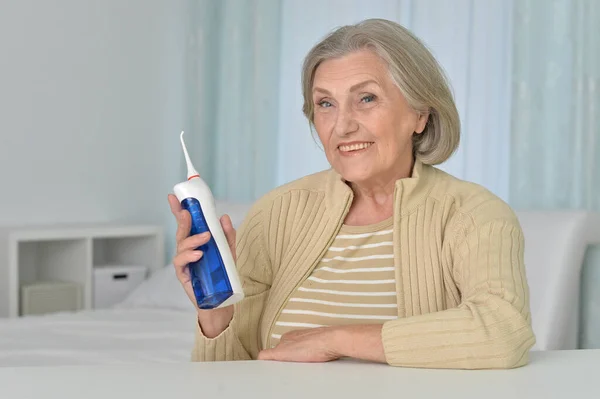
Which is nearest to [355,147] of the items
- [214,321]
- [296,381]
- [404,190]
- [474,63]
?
[404,190]

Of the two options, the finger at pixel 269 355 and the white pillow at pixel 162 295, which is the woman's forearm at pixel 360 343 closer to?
the finger at pixel 269 355

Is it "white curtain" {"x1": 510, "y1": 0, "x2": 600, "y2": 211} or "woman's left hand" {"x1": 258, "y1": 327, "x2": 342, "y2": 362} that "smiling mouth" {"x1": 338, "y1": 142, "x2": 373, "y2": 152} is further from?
"white curtain" {"x1": 510, "y1": 0, "x2": 600, "y2": 211}

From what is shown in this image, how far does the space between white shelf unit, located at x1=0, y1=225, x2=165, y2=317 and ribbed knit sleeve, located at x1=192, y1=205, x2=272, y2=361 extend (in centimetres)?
210

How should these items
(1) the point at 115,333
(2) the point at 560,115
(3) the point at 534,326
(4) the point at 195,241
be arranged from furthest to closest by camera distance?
1. (1) the point at 115,333
2. (2) the point at 560,115
3. (3) the point at 534,326
4. (4) the point at 195,241

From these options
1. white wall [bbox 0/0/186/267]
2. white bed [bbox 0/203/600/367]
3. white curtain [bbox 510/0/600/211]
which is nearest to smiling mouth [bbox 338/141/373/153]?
white bed [bbox 0/203/600/367]

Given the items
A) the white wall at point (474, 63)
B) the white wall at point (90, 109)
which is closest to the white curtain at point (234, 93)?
the white wall at point (90, 109)

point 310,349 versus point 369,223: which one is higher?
point 369,223

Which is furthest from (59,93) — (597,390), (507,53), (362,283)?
(597,390)

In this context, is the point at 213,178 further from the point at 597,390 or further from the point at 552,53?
the point at 597,390

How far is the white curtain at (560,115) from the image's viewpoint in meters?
2.50

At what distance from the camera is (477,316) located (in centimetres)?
124

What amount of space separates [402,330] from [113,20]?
10.5 ft

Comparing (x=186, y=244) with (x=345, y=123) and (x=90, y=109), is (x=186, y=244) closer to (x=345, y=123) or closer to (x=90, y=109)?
(x=345, y=123)

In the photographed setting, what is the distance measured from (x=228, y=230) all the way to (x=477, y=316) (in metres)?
0.38
